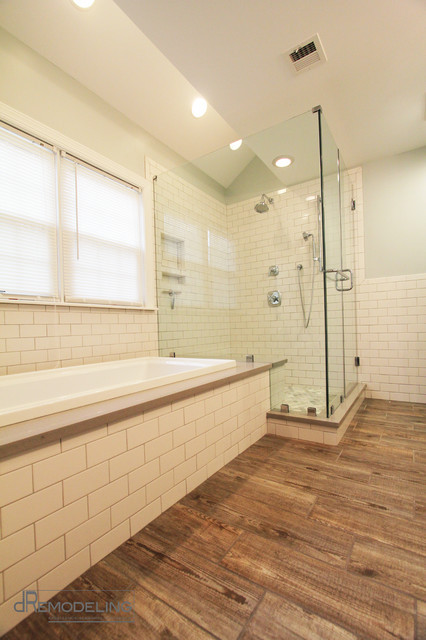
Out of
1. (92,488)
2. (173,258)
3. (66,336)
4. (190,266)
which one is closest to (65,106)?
(173,258)

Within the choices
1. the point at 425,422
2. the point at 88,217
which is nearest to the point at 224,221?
the point at 88,217

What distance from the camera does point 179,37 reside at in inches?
72.3

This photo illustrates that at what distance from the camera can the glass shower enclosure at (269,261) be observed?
2.28 m

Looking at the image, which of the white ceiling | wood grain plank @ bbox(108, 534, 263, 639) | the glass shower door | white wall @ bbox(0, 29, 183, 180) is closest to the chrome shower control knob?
the glass shower door

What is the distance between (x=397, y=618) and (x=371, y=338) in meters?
2.96

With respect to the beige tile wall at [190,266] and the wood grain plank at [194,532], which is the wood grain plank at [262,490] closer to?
the wood grain plank at [194,532]

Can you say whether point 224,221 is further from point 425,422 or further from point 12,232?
point 425,422

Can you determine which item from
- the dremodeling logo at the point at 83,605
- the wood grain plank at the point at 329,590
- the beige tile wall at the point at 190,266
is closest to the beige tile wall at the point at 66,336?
the beige tile wall at the point at 190,266

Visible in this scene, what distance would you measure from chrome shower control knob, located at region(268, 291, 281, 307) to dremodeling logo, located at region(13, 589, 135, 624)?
2.20 m

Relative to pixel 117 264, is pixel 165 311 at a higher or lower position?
lower

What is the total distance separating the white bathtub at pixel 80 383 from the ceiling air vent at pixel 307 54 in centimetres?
222

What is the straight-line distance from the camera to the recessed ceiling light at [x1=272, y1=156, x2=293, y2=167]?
2.43 metres

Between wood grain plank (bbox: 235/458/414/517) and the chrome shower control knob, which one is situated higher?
the chrome shower control knob

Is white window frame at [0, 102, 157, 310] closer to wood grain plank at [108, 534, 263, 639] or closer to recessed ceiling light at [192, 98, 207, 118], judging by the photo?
recessed ceiling light at [192, 98, 207, 118]
